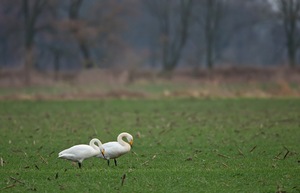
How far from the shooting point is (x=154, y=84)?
159 ft

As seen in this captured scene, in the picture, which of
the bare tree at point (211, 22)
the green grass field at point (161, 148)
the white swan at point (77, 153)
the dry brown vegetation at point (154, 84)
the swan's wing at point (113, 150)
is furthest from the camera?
the bare tree at point (211, 22)

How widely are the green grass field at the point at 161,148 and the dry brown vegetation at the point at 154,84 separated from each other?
21.6ft

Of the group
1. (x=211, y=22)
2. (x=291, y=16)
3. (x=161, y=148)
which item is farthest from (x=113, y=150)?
(x=211, y=22)

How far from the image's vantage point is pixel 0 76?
50625mm

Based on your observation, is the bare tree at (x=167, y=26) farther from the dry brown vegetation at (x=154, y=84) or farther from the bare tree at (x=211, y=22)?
the dry brown vegetation at (x=154, y=84)

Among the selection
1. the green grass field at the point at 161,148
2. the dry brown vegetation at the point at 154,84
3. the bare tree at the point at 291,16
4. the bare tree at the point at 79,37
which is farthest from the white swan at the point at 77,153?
the bare tree at the point at 291,16

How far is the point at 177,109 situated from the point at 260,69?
26.3 meters

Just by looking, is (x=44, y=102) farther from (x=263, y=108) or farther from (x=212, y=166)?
(x=212, y=166)

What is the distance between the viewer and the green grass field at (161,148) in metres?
11.1

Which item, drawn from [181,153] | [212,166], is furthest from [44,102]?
[212,166]

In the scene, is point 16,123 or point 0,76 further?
point 0,76

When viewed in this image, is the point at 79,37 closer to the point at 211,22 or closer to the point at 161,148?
the point at 211,22

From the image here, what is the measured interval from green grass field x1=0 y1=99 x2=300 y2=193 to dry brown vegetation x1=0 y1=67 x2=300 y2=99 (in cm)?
660

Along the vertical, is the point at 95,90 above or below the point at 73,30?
below
